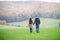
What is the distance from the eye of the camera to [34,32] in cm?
277

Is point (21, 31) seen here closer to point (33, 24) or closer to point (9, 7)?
point (33, 24)

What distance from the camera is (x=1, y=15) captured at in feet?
9.09

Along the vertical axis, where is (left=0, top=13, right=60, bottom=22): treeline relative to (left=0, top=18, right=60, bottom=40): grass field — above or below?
above

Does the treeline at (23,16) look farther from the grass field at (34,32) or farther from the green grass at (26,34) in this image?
the green grass at (26,34)

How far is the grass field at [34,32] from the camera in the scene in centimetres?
277

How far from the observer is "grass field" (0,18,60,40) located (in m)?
2.77

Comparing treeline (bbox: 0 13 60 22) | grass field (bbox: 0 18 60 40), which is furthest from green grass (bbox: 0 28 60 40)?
treeline (bbox: 0 13 60 22)

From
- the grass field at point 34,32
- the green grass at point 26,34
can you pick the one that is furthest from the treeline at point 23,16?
the green grass at point 26,34

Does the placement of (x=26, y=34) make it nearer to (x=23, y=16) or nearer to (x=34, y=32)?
(x=34, y=32)

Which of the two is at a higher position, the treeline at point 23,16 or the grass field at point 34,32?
the treeline at point 23,16

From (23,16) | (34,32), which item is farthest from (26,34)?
(23,16)

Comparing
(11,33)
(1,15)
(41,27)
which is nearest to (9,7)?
(1,15)

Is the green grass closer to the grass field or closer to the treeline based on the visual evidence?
the grass field

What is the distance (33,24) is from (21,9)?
310mm
